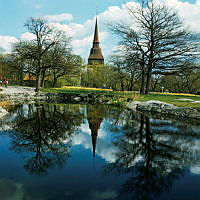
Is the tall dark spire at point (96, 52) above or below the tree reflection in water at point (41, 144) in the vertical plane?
above

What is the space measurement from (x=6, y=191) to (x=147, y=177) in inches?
95.7

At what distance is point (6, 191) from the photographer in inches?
122

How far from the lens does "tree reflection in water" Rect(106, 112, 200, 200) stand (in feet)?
10.8

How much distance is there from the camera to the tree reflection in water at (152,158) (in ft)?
10.8

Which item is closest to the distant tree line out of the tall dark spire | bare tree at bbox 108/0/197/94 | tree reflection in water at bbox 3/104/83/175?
bare tree at bbox 108/0/197/94

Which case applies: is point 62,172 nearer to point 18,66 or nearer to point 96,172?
point 96,172

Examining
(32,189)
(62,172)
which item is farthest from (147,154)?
(32,189)

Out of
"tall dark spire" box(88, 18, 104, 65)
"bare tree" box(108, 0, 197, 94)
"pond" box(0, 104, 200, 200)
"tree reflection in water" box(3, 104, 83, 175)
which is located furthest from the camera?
"tall dark spire" box(88, 18, 104, 65)

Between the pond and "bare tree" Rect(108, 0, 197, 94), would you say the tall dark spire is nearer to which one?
"bare tree" Rect(108, 0, 197, 94)

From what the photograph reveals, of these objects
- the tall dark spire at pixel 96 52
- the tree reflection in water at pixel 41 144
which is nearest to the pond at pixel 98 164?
the tree reflection in water at pixel 41 144

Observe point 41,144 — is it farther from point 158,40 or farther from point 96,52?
point 96,52

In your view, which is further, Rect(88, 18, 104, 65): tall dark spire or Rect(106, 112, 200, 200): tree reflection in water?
Rect(88, 18, 104, 65): tall dark spire

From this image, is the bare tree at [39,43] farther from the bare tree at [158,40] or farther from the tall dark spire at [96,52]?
the tall dark spire at [96,52]

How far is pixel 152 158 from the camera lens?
448cm
